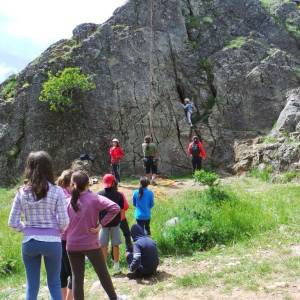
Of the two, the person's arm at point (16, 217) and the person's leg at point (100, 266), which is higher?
the person's arm at point (16, 217)

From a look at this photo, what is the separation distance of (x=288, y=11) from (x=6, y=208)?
745 inches

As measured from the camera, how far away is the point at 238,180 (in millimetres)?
17344

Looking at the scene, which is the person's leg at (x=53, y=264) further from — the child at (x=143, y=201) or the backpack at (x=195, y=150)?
the backpack at (x=195, y=150)

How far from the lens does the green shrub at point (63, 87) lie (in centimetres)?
2008

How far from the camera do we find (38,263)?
5.02m

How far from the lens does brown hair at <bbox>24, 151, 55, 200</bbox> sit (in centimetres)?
487

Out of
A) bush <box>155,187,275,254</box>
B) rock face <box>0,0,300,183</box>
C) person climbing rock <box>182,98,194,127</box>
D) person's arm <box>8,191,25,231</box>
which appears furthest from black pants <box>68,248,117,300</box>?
person climbing rock <box>182,98,194,127</box>

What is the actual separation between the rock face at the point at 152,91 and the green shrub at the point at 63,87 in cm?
49

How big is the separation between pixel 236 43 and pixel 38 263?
65.4 feet

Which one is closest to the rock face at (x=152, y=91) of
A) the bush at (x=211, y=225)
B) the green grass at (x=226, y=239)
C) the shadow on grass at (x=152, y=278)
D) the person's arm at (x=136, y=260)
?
the green grass at (x=226, y=239)

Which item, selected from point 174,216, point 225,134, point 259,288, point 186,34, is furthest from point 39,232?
point 186,34

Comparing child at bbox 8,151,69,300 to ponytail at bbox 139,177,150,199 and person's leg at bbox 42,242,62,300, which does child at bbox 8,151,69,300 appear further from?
ponytail at bbox 139,177,150,199

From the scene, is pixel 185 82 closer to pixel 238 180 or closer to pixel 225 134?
pixel 225 134

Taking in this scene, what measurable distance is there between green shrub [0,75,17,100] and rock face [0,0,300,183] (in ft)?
0.86
